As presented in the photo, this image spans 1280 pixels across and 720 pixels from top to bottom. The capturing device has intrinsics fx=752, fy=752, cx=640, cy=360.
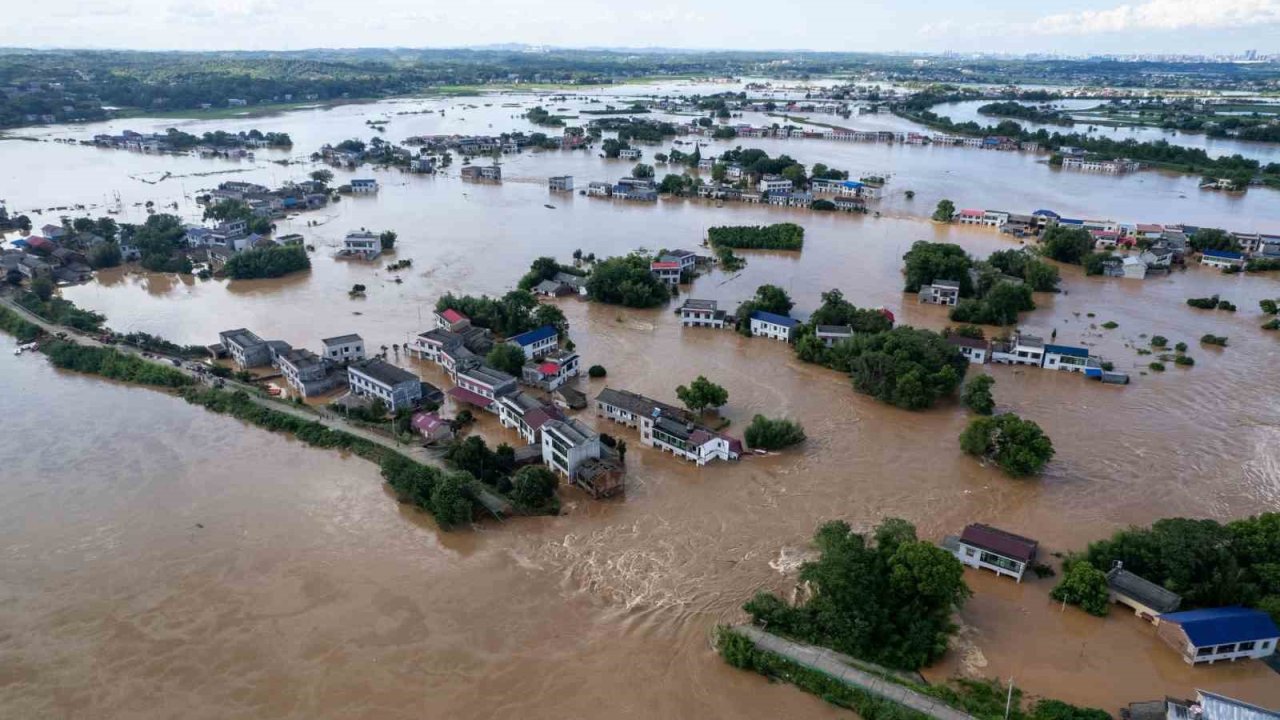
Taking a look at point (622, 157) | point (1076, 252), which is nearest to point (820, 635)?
point (1076, 252)

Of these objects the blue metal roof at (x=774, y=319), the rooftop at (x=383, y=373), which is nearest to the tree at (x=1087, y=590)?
the blue metal roof at (x=774, y=319)

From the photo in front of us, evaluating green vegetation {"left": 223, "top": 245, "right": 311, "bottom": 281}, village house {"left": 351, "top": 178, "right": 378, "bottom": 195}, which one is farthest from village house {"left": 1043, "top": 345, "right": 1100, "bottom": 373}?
village house {"left": 351, "top": 178, "right": 378, "bottom": 195}

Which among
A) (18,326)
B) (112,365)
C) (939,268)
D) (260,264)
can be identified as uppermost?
(939,268)

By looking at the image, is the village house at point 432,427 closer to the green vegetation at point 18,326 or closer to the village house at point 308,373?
the village house at point 308,373

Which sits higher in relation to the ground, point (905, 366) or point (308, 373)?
point (905, 366)

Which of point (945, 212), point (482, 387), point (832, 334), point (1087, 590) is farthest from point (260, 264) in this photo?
point (945, 212)

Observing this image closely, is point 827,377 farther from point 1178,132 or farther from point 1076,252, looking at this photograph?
point 1178,132

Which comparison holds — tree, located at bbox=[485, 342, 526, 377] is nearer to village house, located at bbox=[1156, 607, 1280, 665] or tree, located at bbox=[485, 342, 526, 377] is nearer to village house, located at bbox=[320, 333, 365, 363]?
village house, located at bbox=[320, 333, 365, 363]

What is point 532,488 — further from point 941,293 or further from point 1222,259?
point 1222,259
